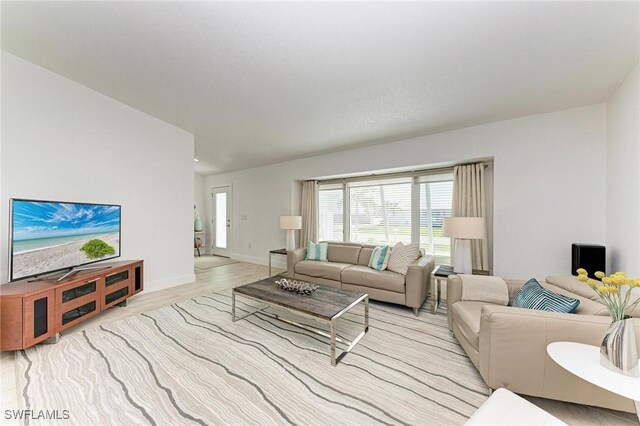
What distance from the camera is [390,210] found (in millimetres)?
4523

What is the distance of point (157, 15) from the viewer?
5.31ft

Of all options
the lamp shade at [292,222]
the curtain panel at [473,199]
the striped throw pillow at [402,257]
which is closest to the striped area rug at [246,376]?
the striped throw pillow at [402,257]

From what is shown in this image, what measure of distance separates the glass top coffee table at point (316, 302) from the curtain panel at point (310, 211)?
2492mm

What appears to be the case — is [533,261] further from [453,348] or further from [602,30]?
[602,30]

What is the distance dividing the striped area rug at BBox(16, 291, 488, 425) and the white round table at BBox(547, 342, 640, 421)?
0.63 m

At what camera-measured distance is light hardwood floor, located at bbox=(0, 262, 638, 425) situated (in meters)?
1.44

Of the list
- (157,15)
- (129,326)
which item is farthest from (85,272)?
(157,15)

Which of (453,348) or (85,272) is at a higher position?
(85,272)

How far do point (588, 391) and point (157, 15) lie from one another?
3626 millimetres

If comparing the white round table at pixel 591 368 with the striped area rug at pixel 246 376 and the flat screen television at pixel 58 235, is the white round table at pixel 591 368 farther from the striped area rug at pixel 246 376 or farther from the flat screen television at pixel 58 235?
the flat screen television at pixel 58 235

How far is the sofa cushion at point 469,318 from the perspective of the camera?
1.77 meters

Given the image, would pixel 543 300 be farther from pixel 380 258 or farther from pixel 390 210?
pixel 390 210

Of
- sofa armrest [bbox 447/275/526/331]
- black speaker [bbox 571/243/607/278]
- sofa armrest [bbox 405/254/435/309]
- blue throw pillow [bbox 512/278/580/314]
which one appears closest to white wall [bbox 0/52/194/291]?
sofa armrest [bbox 405/254/435/309]

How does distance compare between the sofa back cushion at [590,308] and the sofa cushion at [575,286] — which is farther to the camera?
the sofa cushion at [575,286]
